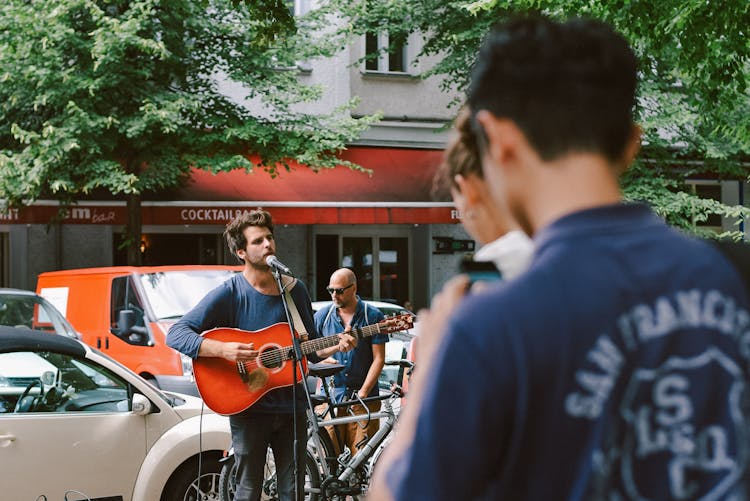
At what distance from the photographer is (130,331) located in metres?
11.4

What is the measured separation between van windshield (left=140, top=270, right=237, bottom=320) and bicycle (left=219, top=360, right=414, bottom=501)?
13.7 feet

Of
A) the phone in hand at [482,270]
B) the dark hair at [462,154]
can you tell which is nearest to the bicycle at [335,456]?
the dark hair at [462,154]

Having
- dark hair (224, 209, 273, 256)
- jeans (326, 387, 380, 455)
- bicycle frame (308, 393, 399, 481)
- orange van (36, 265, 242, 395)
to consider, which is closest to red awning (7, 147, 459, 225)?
orange van (36, 265, 242, 395)

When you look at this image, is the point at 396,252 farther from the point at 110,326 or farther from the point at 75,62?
the point at 110,326

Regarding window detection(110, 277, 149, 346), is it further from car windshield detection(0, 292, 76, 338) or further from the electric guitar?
the electric guitar

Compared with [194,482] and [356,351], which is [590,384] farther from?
[356,351]

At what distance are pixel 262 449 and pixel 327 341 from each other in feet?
3.03

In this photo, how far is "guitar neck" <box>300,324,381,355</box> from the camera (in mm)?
5855

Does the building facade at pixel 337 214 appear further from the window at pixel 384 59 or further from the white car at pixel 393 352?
the white car at pixel 393 352

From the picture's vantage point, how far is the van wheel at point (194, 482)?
6.52 metres

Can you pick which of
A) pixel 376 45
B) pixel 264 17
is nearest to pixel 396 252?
pixel 376 45

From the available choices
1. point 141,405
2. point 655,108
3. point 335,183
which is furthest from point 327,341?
point 335,183

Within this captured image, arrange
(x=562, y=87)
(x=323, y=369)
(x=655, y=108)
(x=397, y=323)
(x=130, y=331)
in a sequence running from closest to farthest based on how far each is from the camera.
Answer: (x=562, y=87) → (x=397, y=323) → (x=323, y=369) → (x=130, y=331) → (x=655, y=108)

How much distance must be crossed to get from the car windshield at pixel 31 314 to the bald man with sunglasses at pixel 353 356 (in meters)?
5.21
